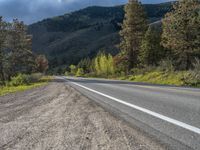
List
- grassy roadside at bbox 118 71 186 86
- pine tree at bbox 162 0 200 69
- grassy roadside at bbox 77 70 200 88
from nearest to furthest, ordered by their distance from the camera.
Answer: grassy roadside at bbox 77 70 200 88, grassy roadside at bbox 118 71 186 86, pine tree at bbox 162 0 200 69

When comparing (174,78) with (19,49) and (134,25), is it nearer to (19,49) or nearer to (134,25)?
Result: (134,25)

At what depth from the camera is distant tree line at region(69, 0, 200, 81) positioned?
142 feet

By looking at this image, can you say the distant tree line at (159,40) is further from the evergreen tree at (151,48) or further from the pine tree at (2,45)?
the pine tree at (2,45)

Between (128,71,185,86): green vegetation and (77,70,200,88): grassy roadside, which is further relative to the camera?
(128,71,185,86): green vegetation

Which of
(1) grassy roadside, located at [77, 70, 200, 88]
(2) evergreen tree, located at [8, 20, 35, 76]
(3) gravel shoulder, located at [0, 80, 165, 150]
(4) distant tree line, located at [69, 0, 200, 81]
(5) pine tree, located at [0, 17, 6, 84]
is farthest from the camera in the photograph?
(2) evergreen tree, located at [8, 20, 35, 76]

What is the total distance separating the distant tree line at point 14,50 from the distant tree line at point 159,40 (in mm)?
17195

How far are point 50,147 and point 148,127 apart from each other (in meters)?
2.33

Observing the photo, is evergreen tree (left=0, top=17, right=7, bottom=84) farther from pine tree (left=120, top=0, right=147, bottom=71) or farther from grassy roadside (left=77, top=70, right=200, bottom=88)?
grassy roadside (left=77, top=70, right=200, bottom=88)

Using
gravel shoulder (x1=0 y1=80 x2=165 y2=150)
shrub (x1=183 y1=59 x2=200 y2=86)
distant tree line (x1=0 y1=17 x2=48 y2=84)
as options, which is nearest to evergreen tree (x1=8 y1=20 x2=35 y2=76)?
distant tree line (x1=0 y1=17 x2=48 y2=84)

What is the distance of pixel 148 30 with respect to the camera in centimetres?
6141

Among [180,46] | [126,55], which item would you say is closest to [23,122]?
[180,46]

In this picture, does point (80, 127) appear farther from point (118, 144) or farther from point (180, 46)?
point (180, 46)

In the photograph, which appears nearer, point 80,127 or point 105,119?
point 80,127

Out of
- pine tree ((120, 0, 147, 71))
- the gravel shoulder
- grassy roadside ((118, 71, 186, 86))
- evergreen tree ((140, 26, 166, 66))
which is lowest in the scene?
grassy roadside ((118, 71, 186, 86))
